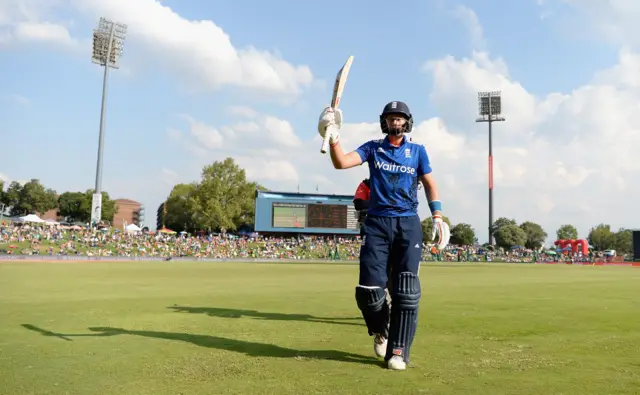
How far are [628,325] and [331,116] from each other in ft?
17.7

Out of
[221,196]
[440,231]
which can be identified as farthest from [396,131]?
[221,196]

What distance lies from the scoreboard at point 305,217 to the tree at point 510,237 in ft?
167

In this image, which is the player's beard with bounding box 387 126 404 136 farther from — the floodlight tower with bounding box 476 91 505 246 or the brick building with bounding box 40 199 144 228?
the brick building with bounding box 40 199 144 228

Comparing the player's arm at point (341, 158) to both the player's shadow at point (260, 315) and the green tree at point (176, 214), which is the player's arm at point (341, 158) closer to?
the player's shadow at point (260, 315)

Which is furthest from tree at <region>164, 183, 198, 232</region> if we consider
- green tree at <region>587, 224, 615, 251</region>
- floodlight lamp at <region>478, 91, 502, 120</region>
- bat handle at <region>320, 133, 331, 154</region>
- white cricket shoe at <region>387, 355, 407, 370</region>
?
white cricket shoe at <region>387, 355, 407, 370</region>

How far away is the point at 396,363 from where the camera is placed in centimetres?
459

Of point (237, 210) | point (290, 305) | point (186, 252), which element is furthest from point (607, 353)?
point (237, 210)

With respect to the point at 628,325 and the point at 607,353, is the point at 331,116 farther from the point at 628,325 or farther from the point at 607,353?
the point at 628,325

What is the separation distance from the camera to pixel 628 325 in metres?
7.17

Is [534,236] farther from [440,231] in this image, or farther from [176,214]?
[440,231]

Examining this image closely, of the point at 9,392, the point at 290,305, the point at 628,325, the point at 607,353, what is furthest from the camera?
the point at 290,305

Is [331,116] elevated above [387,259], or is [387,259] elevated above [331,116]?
[331,116]

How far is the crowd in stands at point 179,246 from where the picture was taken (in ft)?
160

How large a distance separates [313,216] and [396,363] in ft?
224
